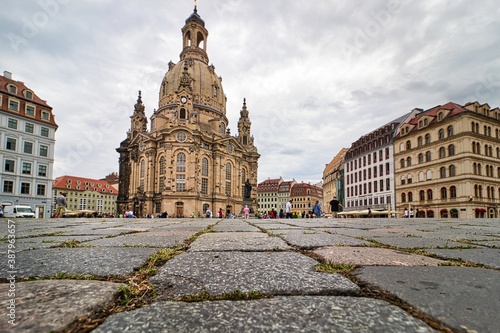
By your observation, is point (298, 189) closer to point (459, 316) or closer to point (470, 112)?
point (470, 112)

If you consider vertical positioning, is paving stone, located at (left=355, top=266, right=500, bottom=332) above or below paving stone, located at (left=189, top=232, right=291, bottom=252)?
above

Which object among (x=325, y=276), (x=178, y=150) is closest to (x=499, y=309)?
(x=325, y=276)

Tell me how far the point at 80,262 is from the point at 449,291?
7.74 ft

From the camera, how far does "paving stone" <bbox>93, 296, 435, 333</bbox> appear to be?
3.45ft

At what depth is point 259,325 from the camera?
3.56 ft

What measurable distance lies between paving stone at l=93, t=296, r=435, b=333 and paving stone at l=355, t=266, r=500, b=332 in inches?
6.3

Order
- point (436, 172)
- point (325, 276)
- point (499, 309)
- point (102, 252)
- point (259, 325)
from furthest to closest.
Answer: point (436, 172), point (102, 252), point (325, 276), point (499, 309), point (259, 325)

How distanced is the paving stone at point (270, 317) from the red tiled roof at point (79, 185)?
102583mm

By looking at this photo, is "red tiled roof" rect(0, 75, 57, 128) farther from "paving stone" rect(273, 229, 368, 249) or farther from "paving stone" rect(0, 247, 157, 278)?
"paving stone" rect(273, 229, 368, 249)

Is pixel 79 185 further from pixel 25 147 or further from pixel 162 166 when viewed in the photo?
pixel 25 147

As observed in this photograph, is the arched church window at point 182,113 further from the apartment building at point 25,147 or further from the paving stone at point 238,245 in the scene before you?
the paving stone at point 238,245

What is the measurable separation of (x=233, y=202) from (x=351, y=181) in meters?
24.7

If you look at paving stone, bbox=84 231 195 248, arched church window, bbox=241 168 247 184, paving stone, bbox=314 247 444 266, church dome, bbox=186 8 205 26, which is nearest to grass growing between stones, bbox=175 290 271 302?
paving stone, bbox=314 247 444 266

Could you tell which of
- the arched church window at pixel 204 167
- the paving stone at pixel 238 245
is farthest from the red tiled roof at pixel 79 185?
the paving stone at pixel 238 245
